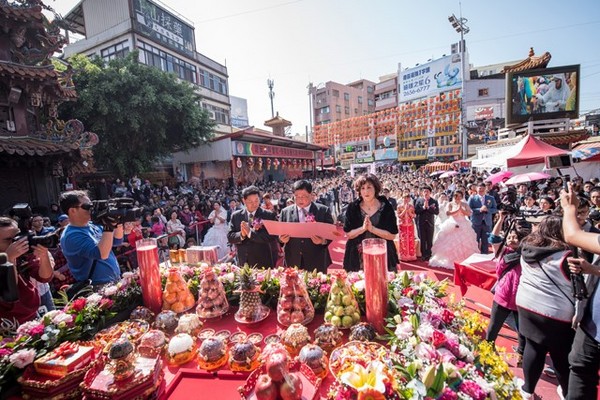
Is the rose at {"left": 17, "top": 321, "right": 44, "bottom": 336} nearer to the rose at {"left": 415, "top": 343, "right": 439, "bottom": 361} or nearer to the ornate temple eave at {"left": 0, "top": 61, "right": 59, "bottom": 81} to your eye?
the rose at {"left": 415, "top": 343, "right": 439, "bottom": 361}

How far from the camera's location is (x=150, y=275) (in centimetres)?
224

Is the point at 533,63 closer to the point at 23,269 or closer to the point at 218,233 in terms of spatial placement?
the point at 218,233

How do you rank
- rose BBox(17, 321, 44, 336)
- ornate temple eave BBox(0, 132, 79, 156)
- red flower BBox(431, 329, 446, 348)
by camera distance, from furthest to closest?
ornate temple eave BBox(0, 132, 79, 156) < rose BBox(17, 321, 44, 336) < red flower BBox(431, 329, 446, 348)

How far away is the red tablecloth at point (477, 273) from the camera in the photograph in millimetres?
3414

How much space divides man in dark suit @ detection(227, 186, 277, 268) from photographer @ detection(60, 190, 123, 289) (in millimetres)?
1278

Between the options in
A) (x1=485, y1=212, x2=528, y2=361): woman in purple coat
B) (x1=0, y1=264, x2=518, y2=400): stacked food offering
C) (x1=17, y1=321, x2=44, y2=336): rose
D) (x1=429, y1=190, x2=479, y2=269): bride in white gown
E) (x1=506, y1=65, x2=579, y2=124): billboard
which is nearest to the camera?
(x1=0, y1=264, x2=518, y2=400): stacked food offering

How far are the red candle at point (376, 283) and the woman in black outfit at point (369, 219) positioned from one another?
1.10 metres

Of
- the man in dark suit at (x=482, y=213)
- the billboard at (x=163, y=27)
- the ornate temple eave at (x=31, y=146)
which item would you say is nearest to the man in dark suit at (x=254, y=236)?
the man in dark suit at (x=482, y=213)

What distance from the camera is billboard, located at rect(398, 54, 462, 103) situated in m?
31.8

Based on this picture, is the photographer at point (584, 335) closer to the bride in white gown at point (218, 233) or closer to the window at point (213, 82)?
the bride in white gown at point (218, 233)

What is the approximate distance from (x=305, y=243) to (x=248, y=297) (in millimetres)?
1312

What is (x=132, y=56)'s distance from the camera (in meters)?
12.8

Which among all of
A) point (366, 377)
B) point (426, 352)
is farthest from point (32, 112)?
point (426, 352)

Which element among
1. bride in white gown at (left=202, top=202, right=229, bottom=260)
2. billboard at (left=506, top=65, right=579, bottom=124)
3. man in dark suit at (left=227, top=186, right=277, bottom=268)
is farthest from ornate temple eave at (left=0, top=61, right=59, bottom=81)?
billboard at (left=506, top=65, right=579, bottom=124)
